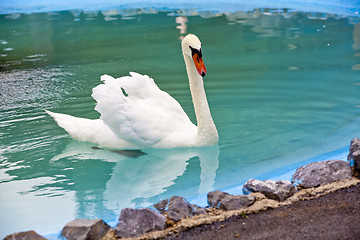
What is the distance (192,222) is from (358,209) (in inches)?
43.6

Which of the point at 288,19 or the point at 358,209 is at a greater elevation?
the point at 288,19

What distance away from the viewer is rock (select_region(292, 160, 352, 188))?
3871 mm

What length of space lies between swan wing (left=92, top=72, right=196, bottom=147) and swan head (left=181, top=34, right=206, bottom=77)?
570 millimetres

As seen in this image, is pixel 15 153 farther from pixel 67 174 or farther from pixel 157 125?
pixel 157 125

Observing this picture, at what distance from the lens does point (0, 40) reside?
1180 centimetres

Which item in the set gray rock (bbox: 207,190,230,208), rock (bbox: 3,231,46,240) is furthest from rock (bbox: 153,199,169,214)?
rock (bbox: 3,231,46,240)

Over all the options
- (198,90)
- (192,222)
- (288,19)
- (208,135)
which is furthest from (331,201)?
(288,19)

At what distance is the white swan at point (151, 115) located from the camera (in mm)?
4871

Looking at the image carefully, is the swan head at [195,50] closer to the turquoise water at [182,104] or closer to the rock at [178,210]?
the turquoise water at [182,104]

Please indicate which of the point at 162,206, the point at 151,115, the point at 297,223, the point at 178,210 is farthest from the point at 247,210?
the point at 151,115

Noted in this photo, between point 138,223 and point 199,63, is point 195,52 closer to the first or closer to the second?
point 199,63

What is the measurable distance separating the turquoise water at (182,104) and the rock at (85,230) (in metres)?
0.35

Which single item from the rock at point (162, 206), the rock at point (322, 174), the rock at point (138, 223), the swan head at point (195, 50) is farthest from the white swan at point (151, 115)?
the rock at point (138, 223)

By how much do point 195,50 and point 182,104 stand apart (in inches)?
66.8
